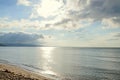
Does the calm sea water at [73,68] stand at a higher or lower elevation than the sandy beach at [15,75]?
lower

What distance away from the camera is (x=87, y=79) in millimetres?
40719

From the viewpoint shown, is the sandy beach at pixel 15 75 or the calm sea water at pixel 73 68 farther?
the calm sea water at pixel 73 68

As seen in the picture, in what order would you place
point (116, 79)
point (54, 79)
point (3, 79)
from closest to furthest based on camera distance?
point (3, 79) < point (54, 79) < point (116, 79)

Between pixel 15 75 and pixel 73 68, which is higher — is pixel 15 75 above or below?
above

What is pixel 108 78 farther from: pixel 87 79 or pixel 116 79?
pixel 87 79

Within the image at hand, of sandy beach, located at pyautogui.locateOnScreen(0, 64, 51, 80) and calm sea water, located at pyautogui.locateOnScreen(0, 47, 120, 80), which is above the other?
sandy beach, located at pyautogui.locateOnScreen(0, 64, 51, 80)

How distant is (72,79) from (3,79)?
63.9 ft

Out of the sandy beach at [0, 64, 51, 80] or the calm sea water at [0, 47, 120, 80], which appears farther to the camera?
the calm sea water at [0, 47, 120, 80]

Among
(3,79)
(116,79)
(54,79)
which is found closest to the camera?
(3,79)

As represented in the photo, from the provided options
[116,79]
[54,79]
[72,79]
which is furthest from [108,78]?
[54,79]

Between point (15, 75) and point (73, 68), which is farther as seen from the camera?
point (73, 68)

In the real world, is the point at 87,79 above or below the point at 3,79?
below

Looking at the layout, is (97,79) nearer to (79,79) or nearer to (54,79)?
(79,79)

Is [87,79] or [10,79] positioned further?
[87,79]
